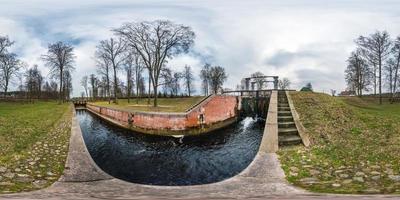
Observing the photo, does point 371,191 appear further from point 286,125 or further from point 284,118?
point 284,118

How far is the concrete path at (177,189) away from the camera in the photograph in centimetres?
762

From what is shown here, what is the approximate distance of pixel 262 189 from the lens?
332 inches

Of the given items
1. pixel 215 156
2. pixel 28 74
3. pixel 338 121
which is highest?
pixel 28 74

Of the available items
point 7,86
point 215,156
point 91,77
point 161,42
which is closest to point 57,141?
point 215,156

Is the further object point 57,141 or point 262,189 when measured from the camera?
point 57,141

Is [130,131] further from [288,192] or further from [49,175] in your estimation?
[288,192]

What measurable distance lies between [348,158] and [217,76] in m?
69.6

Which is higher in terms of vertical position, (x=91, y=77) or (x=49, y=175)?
(x=91, y=77)

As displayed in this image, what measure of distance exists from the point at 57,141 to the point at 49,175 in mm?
6113

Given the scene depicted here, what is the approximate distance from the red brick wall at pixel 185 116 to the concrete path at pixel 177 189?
13717mm

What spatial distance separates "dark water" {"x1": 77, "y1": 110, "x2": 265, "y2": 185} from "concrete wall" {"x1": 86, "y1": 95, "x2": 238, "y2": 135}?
49.8 inches

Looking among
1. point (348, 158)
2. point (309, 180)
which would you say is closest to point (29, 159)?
point (309, 180)

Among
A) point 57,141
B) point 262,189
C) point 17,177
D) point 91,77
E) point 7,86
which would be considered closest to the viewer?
point 262,189

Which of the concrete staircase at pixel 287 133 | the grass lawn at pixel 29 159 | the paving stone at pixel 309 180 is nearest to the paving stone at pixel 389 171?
the paving stone at pixel 309 180
